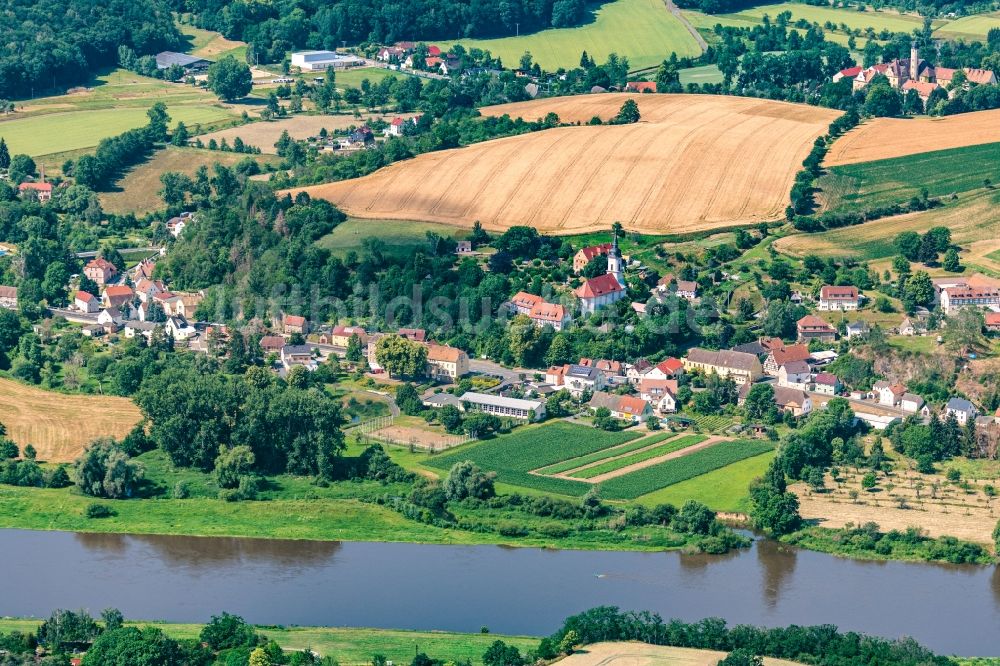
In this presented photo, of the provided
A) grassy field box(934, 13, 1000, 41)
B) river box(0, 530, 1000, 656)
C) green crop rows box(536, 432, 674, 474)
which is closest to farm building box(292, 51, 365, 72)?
grassy field box(934, 13, 1000, 41)

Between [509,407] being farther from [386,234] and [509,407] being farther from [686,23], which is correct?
[686,23]

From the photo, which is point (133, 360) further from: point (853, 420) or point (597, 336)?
point (853, 420)

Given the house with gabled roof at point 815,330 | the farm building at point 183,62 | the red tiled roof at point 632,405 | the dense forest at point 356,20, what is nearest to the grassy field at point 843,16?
the dense forest at point 356,20

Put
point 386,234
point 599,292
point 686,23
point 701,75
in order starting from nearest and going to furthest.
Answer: point 599,292
point 386,234
point 701,75
point 686,23

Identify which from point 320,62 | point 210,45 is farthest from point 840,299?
point 210,45

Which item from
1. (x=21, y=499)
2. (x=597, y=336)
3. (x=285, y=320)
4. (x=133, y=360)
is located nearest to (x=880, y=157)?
(x=597, y=336)

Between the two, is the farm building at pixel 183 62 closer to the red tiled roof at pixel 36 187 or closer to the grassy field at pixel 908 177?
the red tiled roof at pixel 36 187
